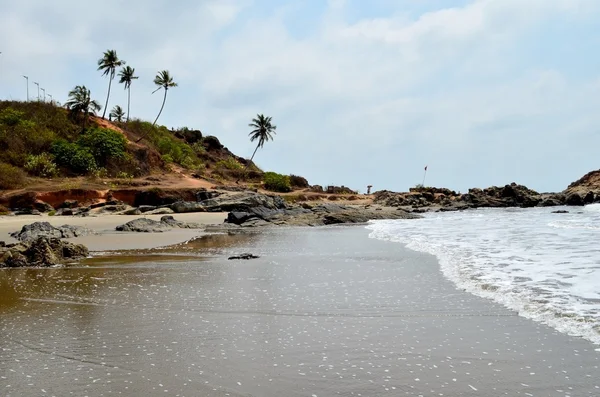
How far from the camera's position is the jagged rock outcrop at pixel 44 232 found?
15594mm

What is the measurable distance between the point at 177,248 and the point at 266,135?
51830mm

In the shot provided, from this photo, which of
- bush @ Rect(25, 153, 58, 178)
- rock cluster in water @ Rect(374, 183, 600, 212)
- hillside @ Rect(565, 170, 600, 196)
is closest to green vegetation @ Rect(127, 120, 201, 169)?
bush @ Rect(25, 153, 58, 178)

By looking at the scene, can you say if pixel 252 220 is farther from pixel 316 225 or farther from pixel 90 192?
pixel 90 192

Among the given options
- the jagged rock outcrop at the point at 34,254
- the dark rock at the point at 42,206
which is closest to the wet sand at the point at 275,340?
the jagged rock outcrop at the point at 34,254

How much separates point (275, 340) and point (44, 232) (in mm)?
13724

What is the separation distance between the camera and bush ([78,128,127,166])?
4531 centimetres

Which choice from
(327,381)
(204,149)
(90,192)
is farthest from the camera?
(204,149)

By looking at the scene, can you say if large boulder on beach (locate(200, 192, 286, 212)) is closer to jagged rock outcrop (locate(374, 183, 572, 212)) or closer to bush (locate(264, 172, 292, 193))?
jagged rock outcrop (locate(374, 183, 572, 212))

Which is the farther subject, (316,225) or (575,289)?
(316,225)

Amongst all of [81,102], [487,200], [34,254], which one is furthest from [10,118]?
[487,200]

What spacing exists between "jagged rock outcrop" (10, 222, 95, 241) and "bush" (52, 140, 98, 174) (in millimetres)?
26209

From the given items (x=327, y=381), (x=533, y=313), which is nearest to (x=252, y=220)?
(x=533, y=313)

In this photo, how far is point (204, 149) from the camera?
64750mm

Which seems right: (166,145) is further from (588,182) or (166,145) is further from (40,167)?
(588,182)
